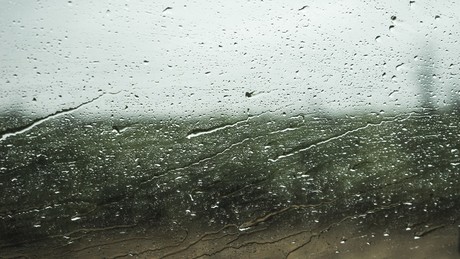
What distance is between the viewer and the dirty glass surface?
1.42m

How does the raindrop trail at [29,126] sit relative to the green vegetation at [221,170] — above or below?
above

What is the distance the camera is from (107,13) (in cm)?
141

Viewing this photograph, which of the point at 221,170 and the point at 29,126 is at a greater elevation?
the point at 29,126

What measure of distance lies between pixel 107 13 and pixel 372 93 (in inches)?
36.1

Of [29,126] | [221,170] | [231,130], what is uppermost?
[29,126]

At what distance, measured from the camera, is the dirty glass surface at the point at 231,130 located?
1419 millimetres

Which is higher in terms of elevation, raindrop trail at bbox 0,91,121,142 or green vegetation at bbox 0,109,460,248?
raindrop trail at bbox 0,91,121,142

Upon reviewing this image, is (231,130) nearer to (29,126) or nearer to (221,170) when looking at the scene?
(221,170)

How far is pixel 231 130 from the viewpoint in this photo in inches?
59.1

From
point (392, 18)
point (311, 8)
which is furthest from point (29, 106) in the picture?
point (392, 18)

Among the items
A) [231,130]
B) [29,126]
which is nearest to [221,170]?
[231,130]

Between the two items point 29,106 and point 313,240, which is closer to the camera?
point 29,106

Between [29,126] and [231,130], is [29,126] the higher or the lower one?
the higher one

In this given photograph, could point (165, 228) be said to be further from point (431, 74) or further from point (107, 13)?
point (431, 74)
